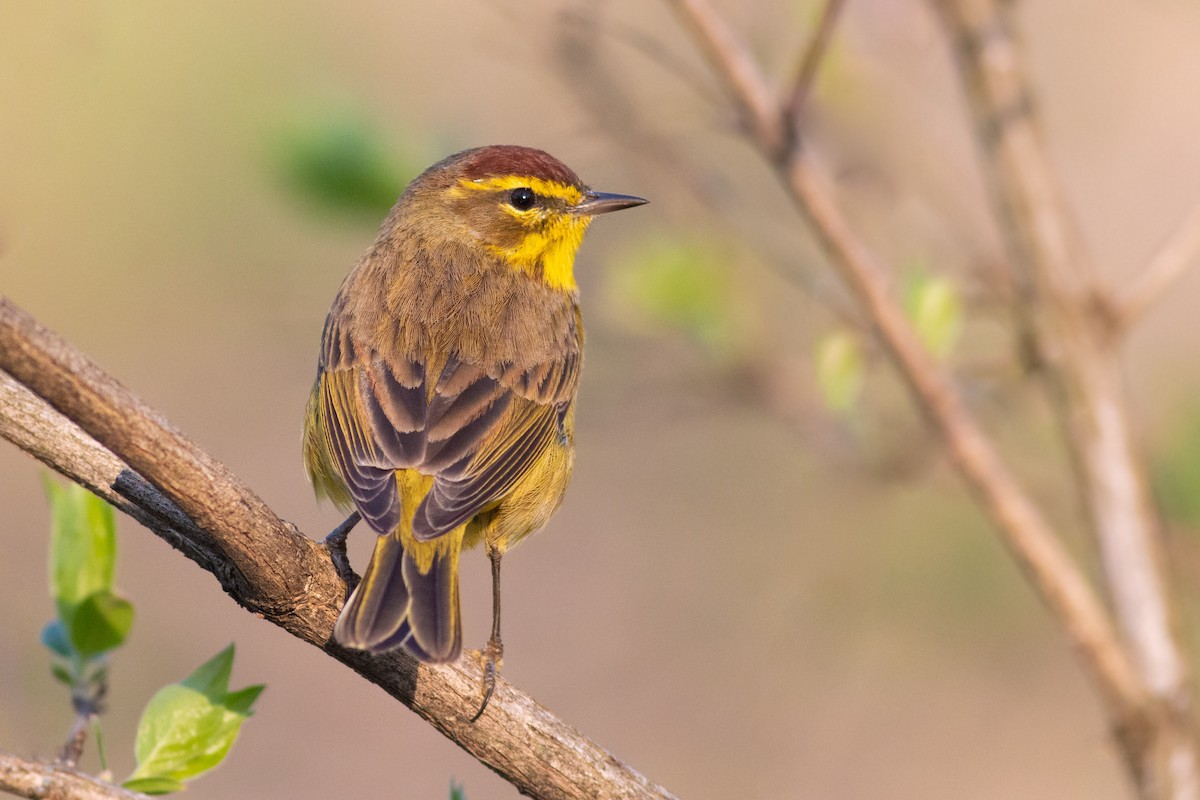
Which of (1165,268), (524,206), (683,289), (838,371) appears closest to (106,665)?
(838,371)

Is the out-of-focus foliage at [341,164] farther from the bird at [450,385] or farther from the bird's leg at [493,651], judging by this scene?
the bird's leg at [493,651]

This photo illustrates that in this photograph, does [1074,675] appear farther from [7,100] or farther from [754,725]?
[7,100]

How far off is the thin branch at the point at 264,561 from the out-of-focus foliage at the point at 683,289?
2.14m

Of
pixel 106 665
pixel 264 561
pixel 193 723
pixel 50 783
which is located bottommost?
pixel 50 783

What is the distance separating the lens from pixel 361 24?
8898 mm

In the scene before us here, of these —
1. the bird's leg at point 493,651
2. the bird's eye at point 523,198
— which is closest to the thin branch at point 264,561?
the bird's leg at point 493,651

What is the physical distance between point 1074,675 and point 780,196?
9.59 ft

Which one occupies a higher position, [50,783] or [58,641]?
[58,641]

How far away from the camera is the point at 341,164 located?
4484 millimetres

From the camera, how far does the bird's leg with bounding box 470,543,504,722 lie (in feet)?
9.01

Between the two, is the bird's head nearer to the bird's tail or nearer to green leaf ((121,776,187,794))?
the bird's tail

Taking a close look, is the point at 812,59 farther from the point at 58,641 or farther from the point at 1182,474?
the point at 1182,474

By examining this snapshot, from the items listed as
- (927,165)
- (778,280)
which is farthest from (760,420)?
(927,165)

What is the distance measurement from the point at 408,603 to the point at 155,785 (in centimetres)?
59
